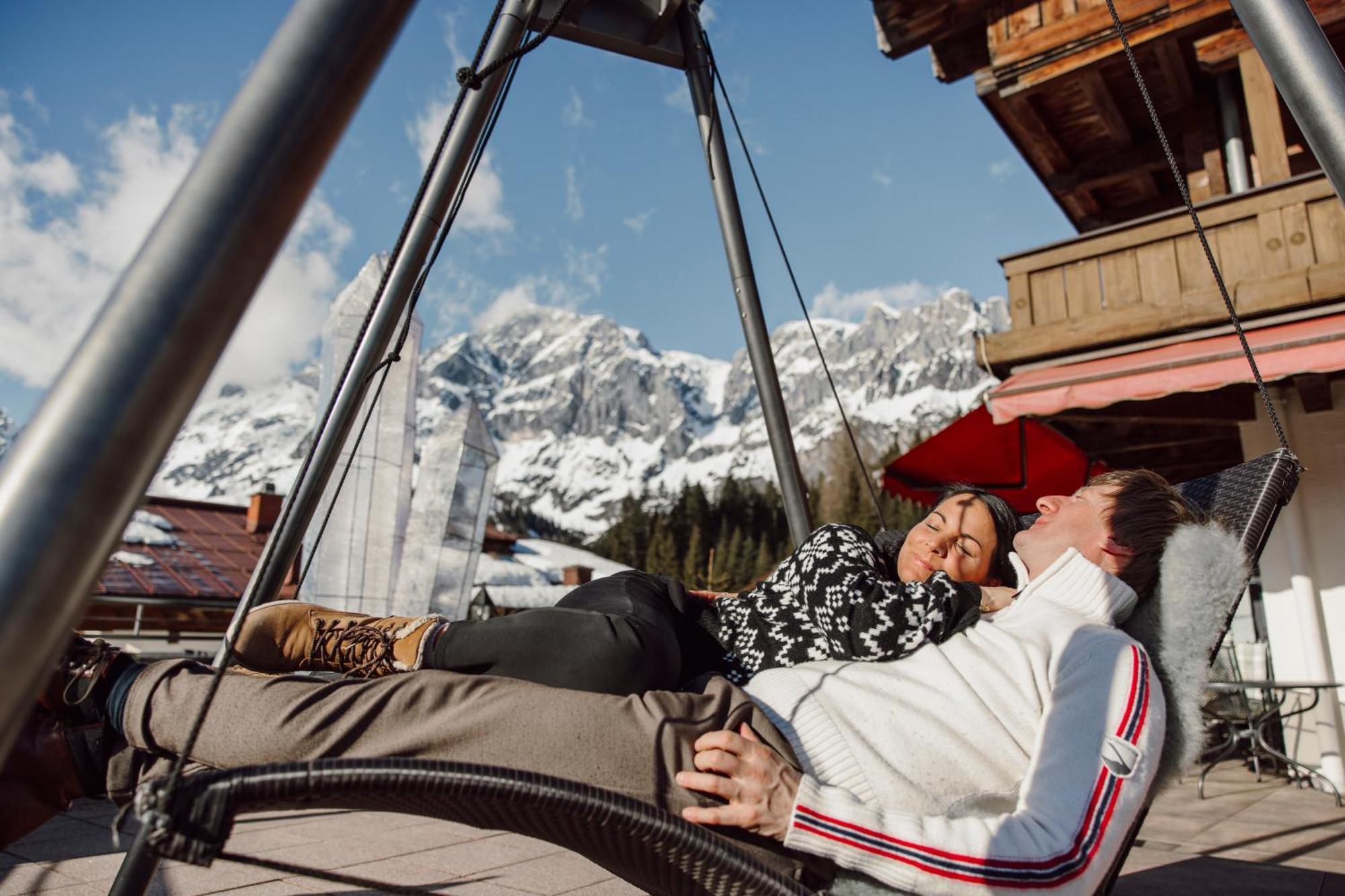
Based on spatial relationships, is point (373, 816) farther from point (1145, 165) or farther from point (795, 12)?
point (1145, 165)

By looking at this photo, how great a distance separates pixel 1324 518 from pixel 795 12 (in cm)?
469

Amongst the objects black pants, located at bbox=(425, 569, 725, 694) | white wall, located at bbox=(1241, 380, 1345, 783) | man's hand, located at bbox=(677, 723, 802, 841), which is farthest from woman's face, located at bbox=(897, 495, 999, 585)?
white wall, located at bbox=(1241, 380, 1345, 783)

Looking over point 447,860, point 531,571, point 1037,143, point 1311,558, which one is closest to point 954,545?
point 447,860

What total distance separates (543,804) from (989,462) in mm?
6397

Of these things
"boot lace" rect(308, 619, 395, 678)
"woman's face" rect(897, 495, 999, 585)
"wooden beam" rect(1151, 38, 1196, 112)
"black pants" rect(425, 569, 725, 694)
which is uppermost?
"wooden beam" rect(1151, 38, 1196, 112)

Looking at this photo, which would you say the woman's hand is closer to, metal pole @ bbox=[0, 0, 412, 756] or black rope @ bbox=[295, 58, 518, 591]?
metal pole @ bbox=[0, 0, 412, 756]

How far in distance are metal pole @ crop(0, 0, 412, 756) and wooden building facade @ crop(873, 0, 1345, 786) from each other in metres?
4.84

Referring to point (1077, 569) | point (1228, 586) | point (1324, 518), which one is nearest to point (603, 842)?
point (1077, 569)

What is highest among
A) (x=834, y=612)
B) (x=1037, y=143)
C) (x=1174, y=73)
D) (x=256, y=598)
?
(x=1174, y=73)

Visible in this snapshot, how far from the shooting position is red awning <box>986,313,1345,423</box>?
14.0 ft

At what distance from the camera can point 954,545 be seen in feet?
7.27

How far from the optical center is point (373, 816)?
137 inches

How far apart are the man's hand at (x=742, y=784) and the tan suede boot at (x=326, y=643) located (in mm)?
673

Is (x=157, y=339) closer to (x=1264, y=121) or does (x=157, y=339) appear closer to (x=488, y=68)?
(x=488, y=68)
